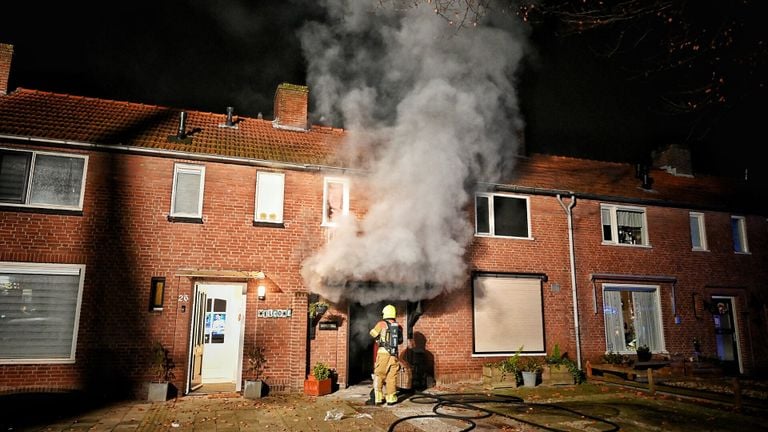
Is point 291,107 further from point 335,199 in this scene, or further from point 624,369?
point 624,369

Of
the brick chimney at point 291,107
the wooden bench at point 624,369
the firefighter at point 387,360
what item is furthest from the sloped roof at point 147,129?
the wooden bench at point 624,369

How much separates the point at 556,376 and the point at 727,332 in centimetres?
752

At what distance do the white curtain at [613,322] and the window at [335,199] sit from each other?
8313 mm

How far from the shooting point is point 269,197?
11.1 metres

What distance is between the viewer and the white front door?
39.5 feet

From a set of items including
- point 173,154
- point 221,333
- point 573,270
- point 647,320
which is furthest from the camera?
point 647,320

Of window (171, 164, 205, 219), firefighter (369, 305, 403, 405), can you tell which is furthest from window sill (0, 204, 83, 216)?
firefighter (369, 305, 403, 405)

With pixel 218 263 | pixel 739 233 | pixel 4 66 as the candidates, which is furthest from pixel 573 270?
pixel 4 66

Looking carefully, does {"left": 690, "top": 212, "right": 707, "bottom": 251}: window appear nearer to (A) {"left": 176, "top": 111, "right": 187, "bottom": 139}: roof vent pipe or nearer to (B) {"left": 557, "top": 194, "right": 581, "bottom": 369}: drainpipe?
(B) {"left": 557, "top": 194, "right": 581, "bottom": 369}: drainpipe

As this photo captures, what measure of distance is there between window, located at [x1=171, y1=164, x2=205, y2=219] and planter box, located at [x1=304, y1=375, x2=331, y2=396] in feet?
14.9

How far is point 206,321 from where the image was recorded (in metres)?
12.4

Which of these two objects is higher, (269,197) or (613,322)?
(269,197)

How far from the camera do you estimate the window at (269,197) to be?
36.0 feet

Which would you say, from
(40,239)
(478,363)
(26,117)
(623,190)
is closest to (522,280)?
(478,363)
